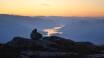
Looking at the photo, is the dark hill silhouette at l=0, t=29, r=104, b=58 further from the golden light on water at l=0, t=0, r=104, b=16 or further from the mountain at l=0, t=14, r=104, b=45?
the golden light on water at l=0, t=0, r=104, b=16

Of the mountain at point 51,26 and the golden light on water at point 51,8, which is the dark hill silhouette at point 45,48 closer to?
the mountain at point 51,26

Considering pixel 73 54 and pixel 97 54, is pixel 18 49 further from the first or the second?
pixel 97 54

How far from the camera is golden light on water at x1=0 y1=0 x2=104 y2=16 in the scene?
295 cm

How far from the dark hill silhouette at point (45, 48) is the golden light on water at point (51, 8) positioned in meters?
0.26

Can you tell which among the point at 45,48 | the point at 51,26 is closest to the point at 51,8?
the point at 51,26

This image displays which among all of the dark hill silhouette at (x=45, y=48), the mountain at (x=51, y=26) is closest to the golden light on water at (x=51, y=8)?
the mountain at (x=51, y=26)

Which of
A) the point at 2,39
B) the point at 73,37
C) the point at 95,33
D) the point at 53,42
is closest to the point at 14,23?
the point at 2,39

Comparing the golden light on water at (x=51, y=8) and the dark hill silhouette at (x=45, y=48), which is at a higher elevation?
the golden light on water at (x=51, y=8)

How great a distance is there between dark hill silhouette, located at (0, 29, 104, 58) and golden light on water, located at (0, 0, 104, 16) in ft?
0.86

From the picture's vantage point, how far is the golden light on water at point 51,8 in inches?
116

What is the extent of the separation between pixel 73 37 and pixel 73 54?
0.64 ft

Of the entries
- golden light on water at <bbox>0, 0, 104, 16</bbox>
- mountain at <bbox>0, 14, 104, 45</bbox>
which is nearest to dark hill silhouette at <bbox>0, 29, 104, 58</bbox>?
mountain at <bbox>0, 14, 104, 45</bbox>

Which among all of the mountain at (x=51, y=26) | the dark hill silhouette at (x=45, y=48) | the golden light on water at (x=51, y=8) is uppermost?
the golden light on water at (x=51, y=8)

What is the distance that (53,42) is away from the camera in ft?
9.52
